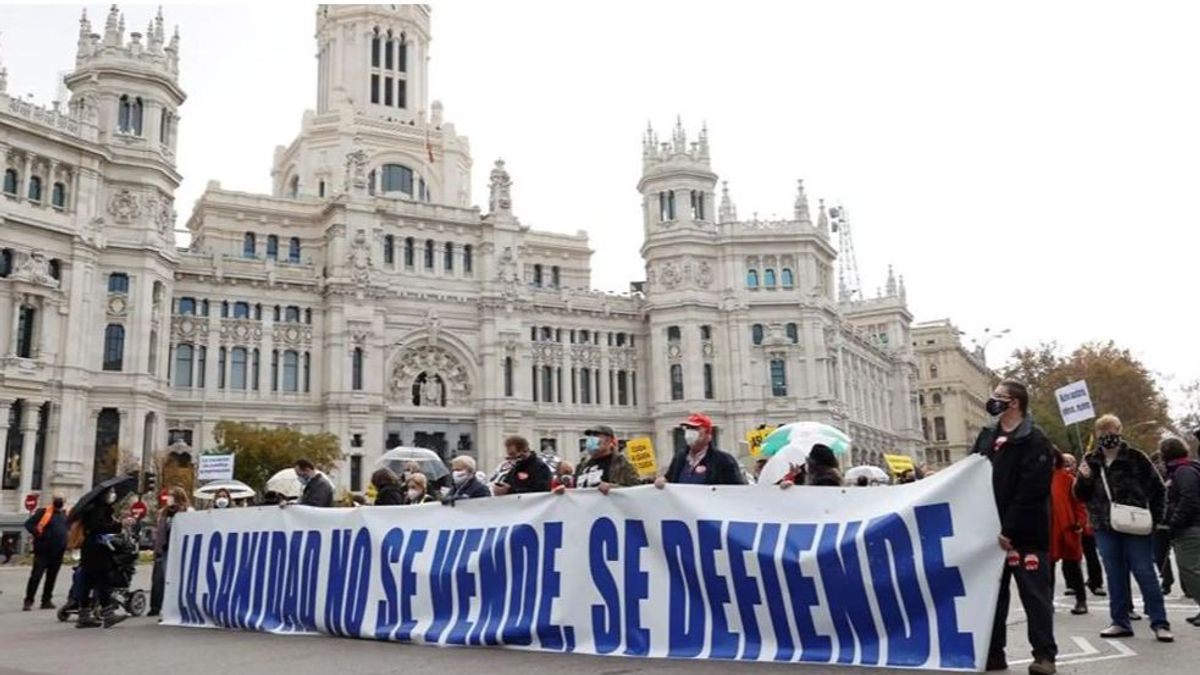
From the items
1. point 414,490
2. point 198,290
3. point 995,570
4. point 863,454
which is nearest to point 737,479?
point 995,570

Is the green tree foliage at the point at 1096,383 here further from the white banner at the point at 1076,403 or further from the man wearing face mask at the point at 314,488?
the man wearing face mask at the point at 314,488

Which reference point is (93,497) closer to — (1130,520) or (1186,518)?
(1130,520)

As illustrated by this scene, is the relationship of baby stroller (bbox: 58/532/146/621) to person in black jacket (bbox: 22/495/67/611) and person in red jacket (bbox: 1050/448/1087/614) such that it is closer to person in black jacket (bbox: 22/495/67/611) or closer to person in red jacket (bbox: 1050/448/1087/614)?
person in black jacket (bbox: 22/495/67/611)

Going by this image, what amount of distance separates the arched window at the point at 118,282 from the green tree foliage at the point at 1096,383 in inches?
1959

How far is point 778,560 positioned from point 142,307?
47.4 meters

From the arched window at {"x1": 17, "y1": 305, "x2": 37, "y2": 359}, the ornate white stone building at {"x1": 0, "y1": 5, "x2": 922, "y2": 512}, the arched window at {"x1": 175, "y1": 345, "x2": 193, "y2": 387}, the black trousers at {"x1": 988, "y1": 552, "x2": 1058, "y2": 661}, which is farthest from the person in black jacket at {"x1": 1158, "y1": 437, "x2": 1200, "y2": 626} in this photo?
the arched window at {"x1": 175, "y1": 345, "x2": 193, "y2": 387}

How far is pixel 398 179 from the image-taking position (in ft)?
235

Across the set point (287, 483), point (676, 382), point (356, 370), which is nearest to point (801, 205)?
point (676, 382)

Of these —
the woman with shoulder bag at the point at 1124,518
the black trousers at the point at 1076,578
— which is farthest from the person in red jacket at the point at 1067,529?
the woman with shoulder bag at the point at 1124,518

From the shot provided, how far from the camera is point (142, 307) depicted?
48938 mm

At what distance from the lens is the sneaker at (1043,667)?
787 centimetres

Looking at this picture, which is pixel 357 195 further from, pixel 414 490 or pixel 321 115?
pixel 414 490

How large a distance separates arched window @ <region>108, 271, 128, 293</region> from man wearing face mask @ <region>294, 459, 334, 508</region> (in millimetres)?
40461

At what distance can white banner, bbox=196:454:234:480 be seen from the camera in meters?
35.7
